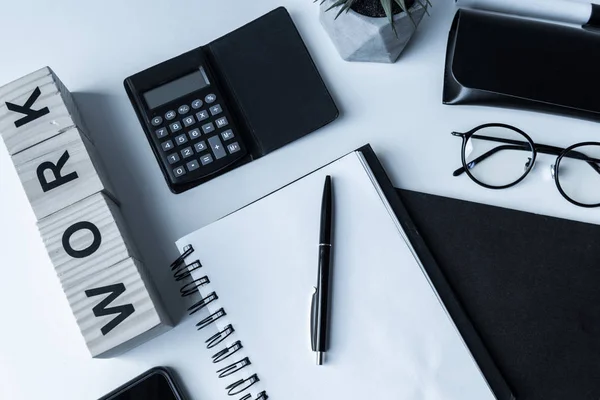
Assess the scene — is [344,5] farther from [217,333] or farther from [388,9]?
[217,333]

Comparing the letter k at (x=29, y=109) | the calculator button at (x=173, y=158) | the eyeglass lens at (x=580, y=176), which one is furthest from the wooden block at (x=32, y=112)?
the eyeglass lens at (x=580, y=176)

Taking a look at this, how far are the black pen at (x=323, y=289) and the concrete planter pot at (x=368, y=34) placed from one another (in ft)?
0.49

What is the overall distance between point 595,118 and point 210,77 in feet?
1.41

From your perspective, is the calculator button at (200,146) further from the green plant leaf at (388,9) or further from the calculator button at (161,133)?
the green plant leaf at (388,9)

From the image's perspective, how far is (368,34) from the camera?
25.4 inches

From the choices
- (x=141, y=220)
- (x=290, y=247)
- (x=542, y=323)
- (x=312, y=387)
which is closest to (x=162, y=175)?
(x=141, y=220)

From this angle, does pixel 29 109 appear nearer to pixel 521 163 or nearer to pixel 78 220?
pixel 78 220

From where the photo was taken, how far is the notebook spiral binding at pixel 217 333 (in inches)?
24.6

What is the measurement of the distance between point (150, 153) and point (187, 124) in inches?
2.3

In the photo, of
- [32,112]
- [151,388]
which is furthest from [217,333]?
[32,112]

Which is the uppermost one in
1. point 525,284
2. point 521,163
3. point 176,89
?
point 176,89

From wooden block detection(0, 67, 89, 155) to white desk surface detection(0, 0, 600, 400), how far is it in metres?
0.07

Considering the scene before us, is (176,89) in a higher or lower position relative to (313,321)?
higher

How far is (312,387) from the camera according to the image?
0.62 meters
